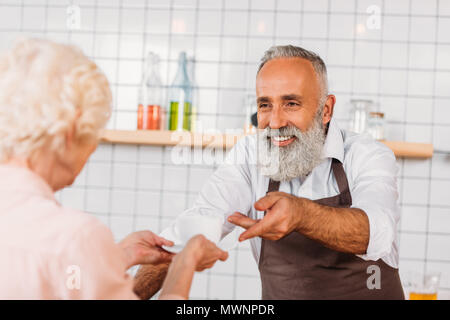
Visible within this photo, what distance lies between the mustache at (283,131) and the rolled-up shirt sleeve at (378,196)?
175 millimetres

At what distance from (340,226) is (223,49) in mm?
1238

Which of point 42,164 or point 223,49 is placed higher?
point 223,49

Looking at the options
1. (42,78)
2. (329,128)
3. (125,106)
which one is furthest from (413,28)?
(42,78)

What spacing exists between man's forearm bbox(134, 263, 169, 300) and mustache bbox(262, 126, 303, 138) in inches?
18.6

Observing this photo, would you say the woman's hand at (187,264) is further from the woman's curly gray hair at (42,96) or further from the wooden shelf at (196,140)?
the wooden shelf at (196,140)

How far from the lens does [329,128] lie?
4.65 feet

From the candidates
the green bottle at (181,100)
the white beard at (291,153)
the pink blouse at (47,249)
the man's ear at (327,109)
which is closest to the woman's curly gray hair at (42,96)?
the pink blouse at (47,249)

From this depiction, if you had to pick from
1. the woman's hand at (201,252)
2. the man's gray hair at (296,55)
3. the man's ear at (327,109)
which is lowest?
the woman's hand at (201,252)

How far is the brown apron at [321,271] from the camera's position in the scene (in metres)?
1.31

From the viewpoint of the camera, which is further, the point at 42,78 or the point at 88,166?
the point at 88,166

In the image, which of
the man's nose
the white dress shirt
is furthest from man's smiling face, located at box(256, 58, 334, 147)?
the white dress shirt

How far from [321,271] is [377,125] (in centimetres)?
77

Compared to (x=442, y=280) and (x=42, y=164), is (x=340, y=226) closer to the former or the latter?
(x=42, y=164)

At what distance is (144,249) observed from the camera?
98 cm
